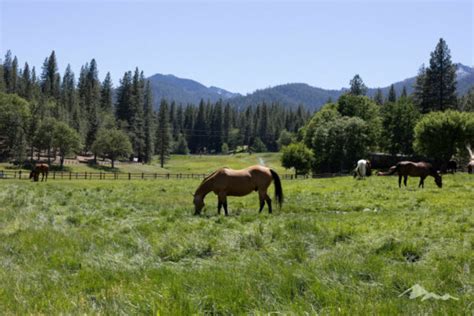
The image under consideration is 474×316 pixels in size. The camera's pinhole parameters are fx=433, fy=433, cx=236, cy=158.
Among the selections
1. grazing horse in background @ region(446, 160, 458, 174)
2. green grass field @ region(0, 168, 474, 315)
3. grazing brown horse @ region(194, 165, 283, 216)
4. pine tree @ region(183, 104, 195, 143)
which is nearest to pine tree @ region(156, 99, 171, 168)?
pine tree @ region(183, 104, 195, 143)

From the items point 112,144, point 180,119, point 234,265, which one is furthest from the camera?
point 180,119

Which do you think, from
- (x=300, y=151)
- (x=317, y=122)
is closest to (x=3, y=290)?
(x=300, y=151)

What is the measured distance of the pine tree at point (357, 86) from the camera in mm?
101500

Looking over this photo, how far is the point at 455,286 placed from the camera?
6297mm

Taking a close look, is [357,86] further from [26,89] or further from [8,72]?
[8,72]

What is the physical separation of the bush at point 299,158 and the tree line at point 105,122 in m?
42.5

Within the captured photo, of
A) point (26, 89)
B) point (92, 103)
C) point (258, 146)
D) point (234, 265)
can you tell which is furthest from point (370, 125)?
point (26, 89)

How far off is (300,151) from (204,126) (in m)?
113

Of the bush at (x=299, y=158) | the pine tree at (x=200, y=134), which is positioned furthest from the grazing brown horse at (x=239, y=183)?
the pine tree at (x=200, y=134)

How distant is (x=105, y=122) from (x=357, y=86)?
63367 mm

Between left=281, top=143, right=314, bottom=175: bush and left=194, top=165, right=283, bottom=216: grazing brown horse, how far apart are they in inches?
2387

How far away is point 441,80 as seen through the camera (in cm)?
7988

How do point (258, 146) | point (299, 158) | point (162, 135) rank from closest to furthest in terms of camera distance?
point (299, 158) < point (162, 135) < point (258, 146)

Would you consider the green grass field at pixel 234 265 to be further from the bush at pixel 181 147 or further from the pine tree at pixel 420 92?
the bush at pixel 181 147
